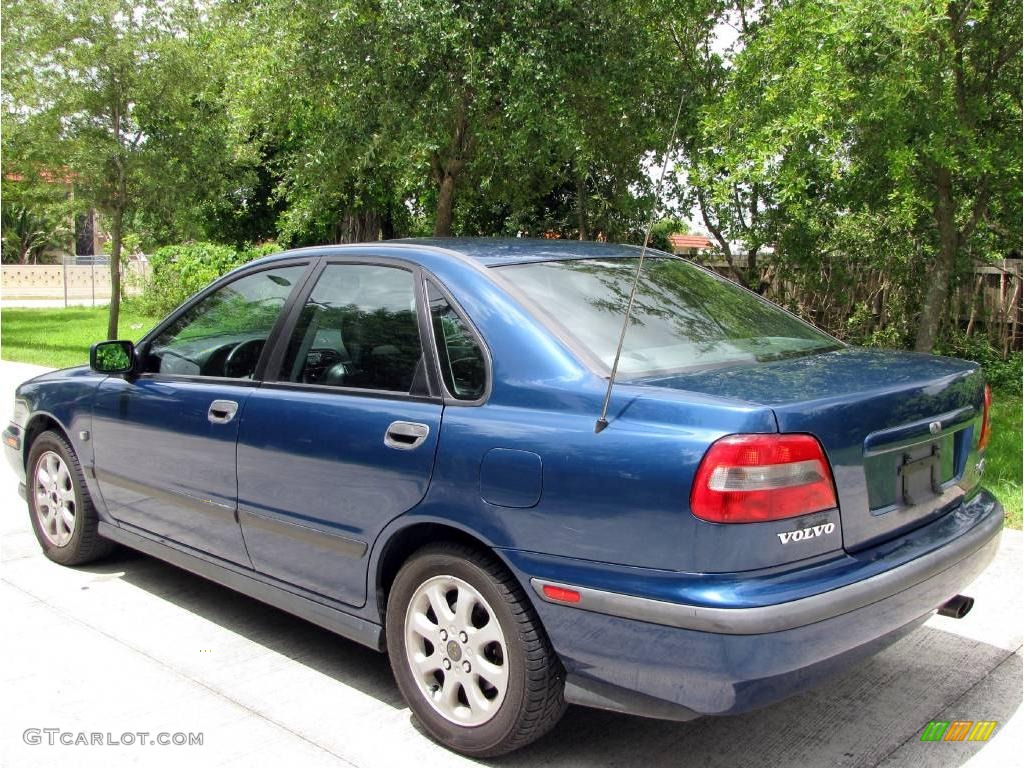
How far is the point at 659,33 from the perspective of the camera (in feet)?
37.5

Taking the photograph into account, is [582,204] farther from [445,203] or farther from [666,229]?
[445,203]

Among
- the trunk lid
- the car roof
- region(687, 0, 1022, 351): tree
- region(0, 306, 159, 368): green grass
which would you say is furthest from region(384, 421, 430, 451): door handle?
region(0, 306, 159, 368): green grass

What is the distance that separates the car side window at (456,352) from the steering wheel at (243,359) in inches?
38.3

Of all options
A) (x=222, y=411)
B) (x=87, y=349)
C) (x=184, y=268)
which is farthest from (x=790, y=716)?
(x=184, y=268)

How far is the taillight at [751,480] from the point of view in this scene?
265cm

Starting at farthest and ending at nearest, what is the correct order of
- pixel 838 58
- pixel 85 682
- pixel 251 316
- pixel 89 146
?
1. pixel 89 146
2. pixel 838 58
3. pixel 251 316
4. pixel 85 682

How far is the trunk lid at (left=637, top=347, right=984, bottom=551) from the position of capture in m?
2.83

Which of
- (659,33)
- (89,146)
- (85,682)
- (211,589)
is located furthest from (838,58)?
(89,146)

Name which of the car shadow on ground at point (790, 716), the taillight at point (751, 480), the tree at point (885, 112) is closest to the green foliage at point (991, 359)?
the tree at point (885, 112)

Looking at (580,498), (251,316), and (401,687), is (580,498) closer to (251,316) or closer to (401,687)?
(401,687)

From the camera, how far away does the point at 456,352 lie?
3.40m

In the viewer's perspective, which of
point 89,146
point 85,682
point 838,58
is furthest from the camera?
point 89,146

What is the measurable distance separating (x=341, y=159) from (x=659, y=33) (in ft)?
13.2

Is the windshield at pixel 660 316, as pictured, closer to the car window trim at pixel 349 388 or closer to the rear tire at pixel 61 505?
the car window trim at pixel 349 388
